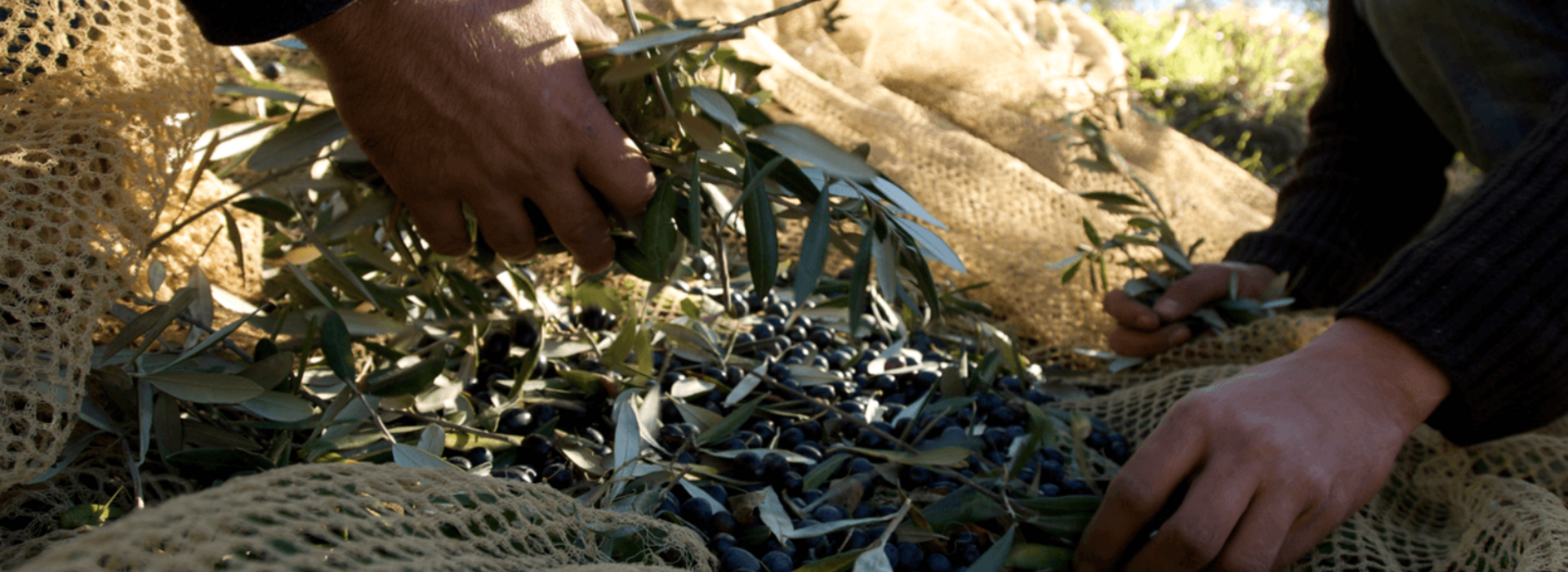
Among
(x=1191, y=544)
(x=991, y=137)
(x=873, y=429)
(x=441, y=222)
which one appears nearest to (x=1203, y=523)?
(x=1191, y=544)

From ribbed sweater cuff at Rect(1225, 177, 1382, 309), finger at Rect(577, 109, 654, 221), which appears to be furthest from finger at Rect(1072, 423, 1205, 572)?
ribbed sweater cuff at Rect(1225, 177, 1382, 309)

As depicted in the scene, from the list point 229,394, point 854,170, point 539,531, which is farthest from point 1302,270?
point 229,394

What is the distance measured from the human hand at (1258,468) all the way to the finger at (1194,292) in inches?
19.3

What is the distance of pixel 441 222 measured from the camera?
0.71 metres

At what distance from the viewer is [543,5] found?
67 centimetres

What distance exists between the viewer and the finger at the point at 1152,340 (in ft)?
4.24

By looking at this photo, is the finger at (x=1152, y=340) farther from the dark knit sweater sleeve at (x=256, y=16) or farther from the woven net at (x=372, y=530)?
the dark knit sweater sleeve at (x=256, y=16)

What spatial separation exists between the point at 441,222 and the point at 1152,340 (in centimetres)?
105

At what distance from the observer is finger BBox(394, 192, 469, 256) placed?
702 mm

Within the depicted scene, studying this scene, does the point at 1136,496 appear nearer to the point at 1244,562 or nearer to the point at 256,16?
the point at 1244,562

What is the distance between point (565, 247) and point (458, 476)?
0.30 metres

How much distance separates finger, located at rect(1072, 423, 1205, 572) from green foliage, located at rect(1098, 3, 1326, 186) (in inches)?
92.6

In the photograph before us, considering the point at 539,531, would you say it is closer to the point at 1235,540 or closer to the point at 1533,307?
the point at 1235,540

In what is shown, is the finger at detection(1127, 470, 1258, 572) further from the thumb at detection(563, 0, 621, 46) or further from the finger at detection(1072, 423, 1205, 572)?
the thumb at detection(563, 0, 621, 46)
